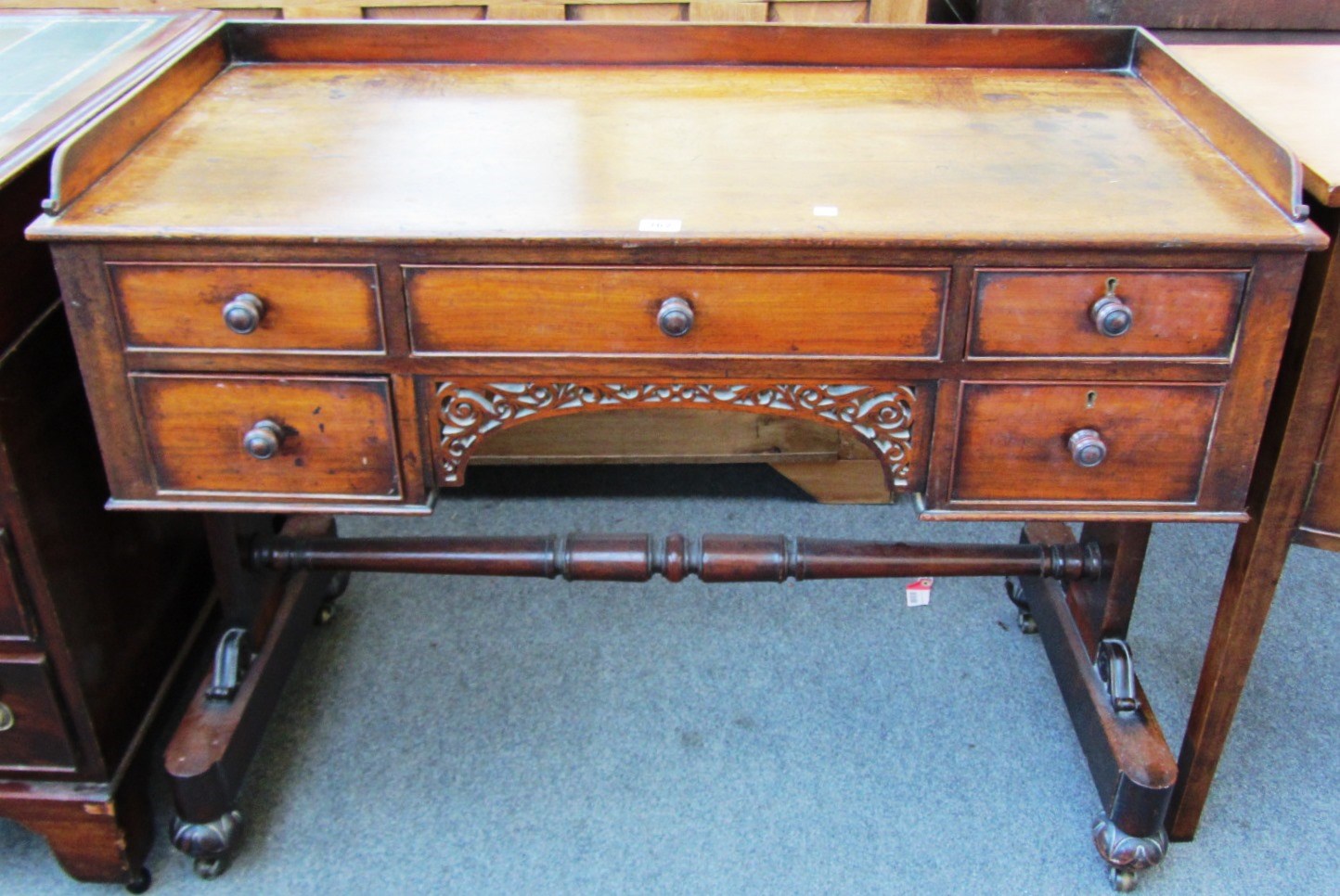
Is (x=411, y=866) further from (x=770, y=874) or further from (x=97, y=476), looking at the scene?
(x=97, y=476)

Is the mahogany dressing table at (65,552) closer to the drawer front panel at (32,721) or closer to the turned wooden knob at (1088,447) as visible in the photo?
the drawer front panel at (32,721)

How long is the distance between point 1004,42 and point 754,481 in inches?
42.4

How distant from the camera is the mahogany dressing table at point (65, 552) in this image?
4.37 ft

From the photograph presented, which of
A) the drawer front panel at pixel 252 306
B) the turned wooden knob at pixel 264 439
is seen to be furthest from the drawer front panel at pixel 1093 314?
the turned wooden knob at pixel 264 439

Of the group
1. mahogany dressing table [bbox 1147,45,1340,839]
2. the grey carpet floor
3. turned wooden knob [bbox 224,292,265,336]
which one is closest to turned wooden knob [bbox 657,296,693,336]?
turned wooden knob [bbox 224,292,265,336]

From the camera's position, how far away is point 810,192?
49.6 inches

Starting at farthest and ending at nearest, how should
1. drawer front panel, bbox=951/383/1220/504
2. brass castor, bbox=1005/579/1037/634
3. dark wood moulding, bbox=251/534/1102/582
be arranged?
brass castor, bbox=1005/579/1037/634 < dark wood moulding, bbox=251/534/1102/582 < drawer front panel, bbox=951/383/1220/504

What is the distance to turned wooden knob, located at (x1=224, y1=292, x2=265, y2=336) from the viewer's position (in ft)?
3.97

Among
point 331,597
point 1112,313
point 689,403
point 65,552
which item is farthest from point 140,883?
point 1112,313

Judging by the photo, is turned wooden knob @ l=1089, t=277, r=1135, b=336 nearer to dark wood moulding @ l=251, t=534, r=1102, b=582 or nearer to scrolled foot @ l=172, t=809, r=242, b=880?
dark wood moulding @ l=251, t=534, r=1102, b=582

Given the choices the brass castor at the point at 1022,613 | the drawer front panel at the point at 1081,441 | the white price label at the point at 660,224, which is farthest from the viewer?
the brass castor at the point at 1022,613

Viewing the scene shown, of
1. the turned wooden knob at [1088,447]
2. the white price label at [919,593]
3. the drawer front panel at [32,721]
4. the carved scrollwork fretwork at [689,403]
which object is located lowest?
the white price label at [919,593]

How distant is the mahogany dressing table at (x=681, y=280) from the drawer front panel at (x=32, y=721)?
17cm

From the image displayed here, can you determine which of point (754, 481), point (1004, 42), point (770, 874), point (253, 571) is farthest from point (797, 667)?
point (1004, 42)
